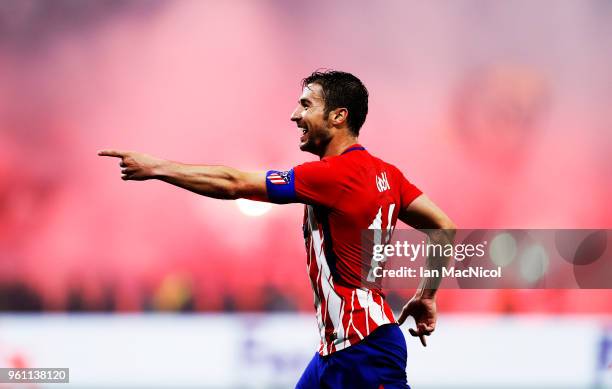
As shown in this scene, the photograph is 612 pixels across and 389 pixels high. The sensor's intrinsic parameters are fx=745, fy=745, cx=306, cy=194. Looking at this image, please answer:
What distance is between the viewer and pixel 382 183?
2953 millimetres

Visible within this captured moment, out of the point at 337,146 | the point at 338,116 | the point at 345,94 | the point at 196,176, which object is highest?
the point at 345,94

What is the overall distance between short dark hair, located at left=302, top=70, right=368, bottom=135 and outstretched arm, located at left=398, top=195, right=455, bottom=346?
42 cm

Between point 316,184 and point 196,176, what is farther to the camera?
point 316,184

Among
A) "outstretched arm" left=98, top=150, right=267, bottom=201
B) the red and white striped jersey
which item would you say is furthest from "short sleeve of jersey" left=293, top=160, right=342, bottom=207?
"outstretched arm" left=98, top=150, right=267, bottom=201

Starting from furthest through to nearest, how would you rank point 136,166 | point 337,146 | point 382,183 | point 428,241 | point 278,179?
point 428,241, point 337,146, point 382,183, point 278,179, point 136,166

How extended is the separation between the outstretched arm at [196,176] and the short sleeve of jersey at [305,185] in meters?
0.04

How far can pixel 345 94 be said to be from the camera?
10.3ft

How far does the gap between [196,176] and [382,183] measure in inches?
30.7

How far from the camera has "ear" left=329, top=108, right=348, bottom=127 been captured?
3096 millimetres

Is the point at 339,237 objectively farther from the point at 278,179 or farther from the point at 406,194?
the point at 406,194

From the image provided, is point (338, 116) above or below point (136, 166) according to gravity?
above

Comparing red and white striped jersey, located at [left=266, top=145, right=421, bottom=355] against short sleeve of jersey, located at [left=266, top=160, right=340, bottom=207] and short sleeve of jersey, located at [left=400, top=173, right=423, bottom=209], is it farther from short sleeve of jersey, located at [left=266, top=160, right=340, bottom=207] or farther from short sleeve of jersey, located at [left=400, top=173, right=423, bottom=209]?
short sleeve of jersey, located at [left=400, top=173, right=423, bottom=209]

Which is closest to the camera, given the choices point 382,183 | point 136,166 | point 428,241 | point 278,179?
point 136,166

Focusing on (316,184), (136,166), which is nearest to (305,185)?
(316,184)
